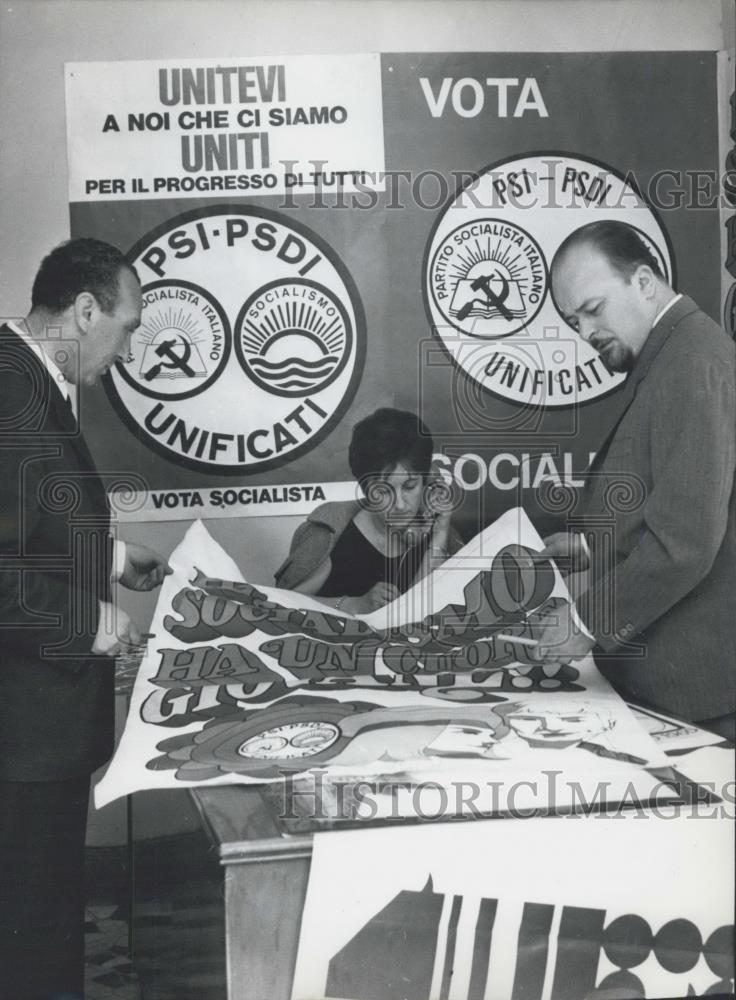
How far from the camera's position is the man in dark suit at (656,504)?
4.85ft

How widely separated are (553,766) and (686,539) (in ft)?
1.30

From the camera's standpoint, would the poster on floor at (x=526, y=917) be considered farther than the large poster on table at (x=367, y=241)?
No

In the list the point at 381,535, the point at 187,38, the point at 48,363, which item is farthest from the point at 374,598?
the point at 187,38

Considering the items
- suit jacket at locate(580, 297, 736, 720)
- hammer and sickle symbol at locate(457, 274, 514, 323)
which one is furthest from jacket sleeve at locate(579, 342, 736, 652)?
hammer and sickle symbol at locate(457, 274, 514, 323)

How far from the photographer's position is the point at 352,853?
1170 mm

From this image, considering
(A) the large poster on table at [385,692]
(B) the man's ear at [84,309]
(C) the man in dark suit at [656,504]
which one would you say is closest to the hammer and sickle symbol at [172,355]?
(B) the man's ear at [84,309]

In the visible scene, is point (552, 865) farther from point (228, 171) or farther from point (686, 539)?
point (228, 171)

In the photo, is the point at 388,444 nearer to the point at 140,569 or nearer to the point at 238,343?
the point at 238,343

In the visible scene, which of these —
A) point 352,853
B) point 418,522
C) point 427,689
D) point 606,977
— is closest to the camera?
point 352,853

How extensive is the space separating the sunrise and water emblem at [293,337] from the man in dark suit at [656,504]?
340mm

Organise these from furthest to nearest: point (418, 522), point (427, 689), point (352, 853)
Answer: point (418, 522), point (427, 689), point (352, 853)

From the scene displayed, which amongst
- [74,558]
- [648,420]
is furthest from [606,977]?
[74,558]

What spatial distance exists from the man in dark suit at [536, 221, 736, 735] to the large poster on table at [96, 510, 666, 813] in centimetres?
6

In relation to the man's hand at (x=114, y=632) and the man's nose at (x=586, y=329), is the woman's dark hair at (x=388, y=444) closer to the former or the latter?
the man's nose at (x=586, y=329)
